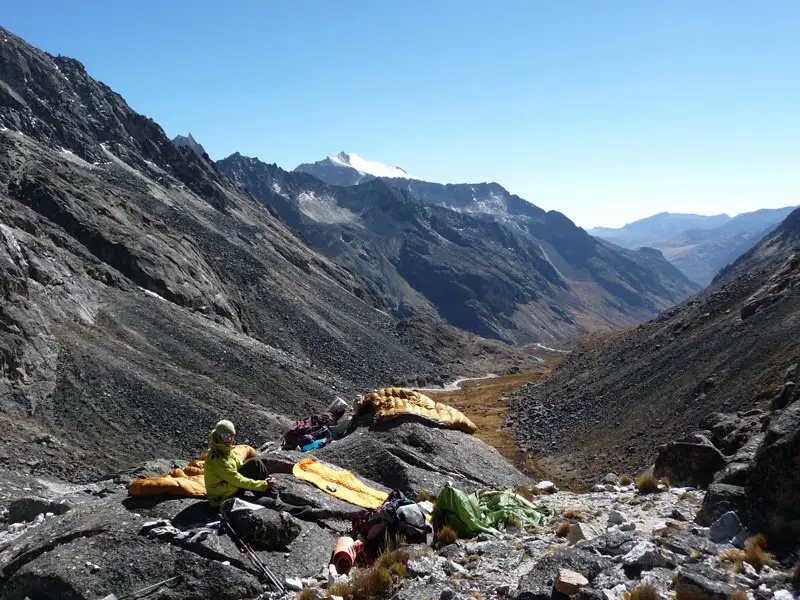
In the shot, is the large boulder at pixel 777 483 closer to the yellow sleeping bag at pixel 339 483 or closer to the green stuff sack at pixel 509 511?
the green stuff sack at pixel 509 511

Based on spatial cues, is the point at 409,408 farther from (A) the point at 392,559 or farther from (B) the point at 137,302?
(B) the point at 137,302

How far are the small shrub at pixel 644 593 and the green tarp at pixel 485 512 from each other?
5.16m

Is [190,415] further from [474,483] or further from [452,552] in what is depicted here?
[452,552]

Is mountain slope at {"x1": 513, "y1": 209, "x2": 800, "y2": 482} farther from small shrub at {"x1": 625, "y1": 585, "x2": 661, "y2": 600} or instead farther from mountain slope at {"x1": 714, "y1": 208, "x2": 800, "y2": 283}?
mountain slope at {"x1": 714, "y1": 208, "x2": 800, "y2": 283}

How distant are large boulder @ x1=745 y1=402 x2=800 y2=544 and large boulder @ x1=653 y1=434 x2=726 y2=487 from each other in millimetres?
6750

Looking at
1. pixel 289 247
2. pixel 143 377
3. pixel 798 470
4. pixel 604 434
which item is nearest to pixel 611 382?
pixel 604 434

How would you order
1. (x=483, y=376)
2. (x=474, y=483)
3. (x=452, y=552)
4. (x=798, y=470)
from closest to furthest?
(x=798, y=470) → (x=452, y=552) → (x=474, y=483) → (x=483, y=376)

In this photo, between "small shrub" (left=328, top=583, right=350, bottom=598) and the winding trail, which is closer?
"small shrub" (left=328, top=583, right=350, bottom=598)

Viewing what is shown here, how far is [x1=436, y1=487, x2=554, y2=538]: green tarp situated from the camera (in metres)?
13.0

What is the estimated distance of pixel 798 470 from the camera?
10.6 metres

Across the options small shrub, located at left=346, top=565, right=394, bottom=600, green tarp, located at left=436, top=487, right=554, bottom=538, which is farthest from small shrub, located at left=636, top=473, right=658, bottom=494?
small shrub, located at left=346, top=565, right=394, bottom=600

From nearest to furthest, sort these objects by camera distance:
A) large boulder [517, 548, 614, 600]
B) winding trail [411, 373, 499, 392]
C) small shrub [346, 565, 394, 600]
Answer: large boulder [517, 548, 614, 600], small shrub [346, 565, 394, 600], winding trail [411, 373, 499, 392]

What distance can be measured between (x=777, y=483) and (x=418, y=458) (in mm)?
10729

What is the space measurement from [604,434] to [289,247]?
8119 cm
